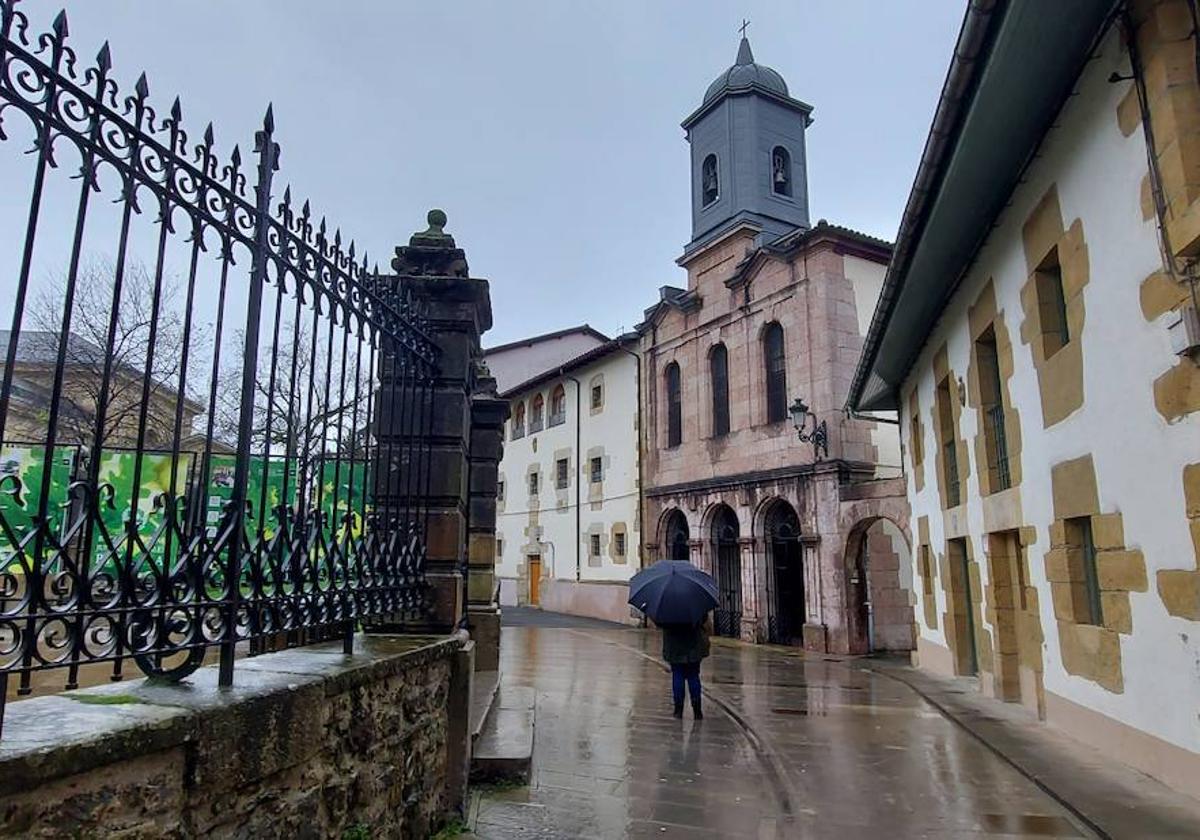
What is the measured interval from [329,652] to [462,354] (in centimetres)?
214

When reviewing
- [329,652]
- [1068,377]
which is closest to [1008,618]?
[1068,377]

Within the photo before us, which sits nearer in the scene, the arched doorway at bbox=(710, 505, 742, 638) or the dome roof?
the arched doorway at bbox=(710, 505, 742, 638)

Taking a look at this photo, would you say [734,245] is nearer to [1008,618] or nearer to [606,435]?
[606,435]

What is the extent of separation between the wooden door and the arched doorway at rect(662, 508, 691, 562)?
8110mm

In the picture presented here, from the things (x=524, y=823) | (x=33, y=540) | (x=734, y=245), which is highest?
(x=734, y=245)

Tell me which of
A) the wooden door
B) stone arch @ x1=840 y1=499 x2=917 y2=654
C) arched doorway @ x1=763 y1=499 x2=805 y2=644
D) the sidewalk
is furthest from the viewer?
the wooden door

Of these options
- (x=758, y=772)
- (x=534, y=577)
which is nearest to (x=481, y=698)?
(x=758, y=772)

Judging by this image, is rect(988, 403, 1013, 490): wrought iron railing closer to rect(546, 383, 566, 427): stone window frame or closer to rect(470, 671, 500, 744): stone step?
rect(470, 671, 500, 744): stone step

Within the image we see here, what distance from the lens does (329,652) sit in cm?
364

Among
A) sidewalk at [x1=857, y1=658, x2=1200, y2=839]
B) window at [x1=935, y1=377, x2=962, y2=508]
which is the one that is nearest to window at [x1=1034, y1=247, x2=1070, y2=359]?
sidewalk at [x1=857, y1=658, x2=1200, y2=839]

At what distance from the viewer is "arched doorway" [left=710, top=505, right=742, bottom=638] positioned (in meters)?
19.3

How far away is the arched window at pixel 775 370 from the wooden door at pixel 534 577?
42.4 feet

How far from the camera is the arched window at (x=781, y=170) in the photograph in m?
22.2

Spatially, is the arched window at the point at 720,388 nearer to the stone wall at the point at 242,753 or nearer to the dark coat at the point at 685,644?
the dark coat at the point at 685,644
